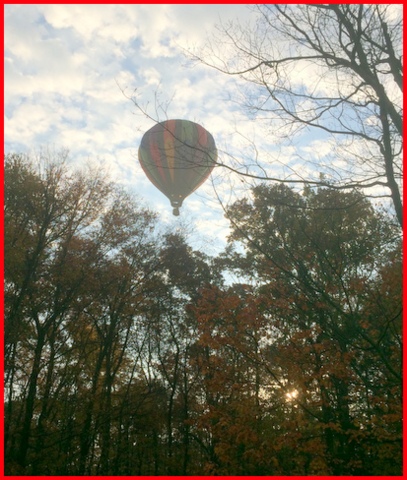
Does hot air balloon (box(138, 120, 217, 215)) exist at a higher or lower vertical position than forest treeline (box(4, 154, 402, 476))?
higher

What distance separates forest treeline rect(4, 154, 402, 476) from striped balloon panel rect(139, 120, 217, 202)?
1.04m

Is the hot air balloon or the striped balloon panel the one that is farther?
the hot air balloon

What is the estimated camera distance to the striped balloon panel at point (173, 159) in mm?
5328

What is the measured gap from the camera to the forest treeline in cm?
673

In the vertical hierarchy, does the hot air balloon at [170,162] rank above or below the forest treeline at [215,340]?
above

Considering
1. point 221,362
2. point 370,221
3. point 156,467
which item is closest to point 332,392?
point 221,362

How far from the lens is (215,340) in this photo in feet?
35.5

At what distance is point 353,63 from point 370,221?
8.02m

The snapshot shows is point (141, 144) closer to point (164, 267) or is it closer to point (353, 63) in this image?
point (164, 267)

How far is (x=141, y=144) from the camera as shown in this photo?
16375 millimetres

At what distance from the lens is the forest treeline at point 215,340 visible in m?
6.73

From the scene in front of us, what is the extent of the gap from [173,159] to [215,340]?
5214 mm

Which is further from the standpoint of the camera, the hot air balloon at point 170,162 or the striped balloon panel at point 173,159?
the hot air balloon at point 170,162

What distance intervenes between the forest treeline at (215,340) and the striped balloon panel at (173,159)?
104cm
